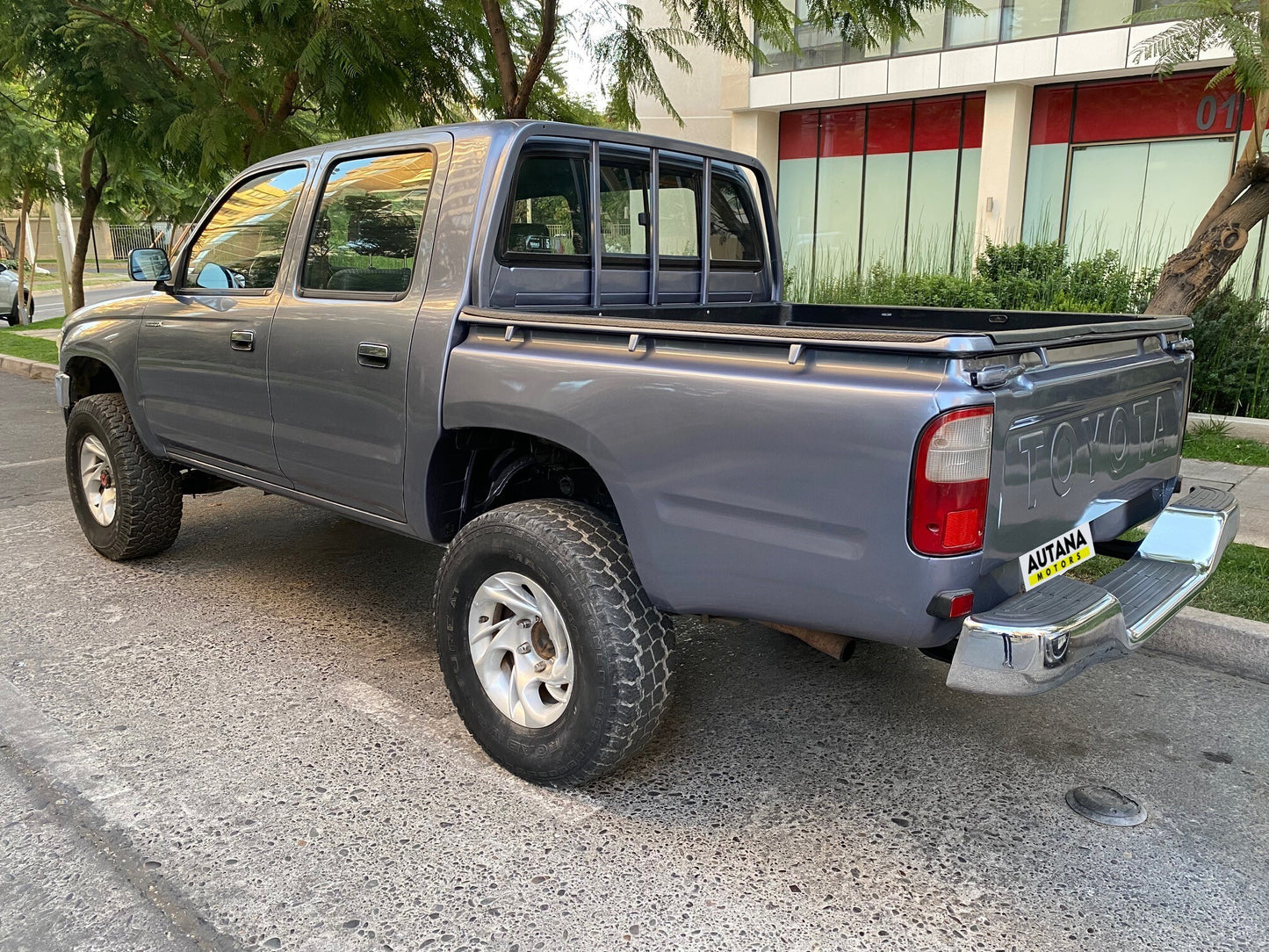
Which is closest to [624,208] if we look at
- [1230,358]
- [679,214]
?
[679,214]

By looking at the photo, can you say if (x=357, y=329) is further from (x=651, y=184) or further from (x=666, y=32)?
(x=666, y=32)

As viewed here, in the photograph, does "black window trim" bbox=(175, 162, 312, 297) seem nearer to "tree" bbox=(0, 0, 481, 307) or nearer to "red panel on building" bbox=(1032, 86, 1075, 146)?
"tree" bbox=(0, 0, 481, 307)

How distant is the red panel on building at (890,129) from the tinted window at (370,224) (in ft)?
50.3

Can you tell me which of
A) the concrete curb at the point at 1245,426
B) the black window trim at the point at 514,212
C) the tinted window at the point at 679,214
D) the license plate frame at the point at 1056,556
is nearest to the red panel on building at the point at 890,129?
the concrete curb at the point at 1245,426

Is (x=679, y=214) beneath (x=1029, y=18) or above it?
beneath

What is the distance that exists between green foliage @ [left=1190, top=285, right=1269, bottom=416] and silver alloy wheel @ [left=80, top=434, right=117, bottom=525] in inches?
320

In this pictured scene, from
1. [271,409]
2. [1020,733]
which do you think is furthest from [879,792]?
[271,409]

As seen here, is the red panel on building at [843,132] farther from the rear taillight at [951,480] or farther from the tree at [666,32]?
the rear taillight at [951,480]

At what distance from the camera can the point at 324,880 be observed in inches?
106

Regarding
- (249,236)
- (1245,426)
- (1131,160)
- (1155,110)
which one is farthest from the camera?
(1131,160)

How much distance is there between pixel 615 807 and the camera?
3100 mm

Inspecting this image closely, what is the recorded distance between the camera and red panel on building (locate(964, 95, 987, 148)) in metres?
16.3

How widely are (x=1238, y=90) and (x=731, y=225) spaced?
3.81m

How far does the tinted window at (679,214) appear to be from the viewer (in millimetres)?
4152
